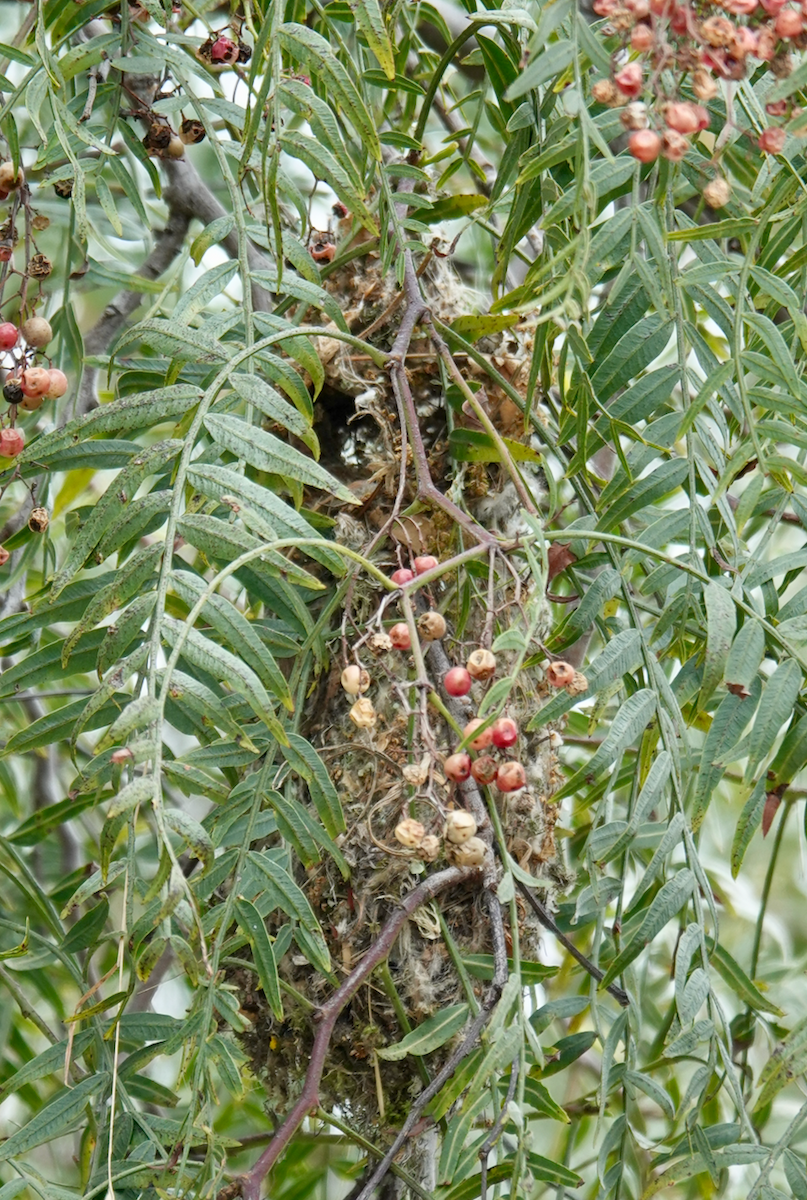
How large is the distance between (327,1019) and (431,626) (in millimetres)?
314

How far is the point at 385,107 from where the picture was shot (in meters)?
1.67

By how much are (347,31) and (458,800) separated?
3.38 feet

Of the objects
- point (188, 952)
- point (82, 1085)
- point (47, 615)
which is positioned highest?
point (47, 615)

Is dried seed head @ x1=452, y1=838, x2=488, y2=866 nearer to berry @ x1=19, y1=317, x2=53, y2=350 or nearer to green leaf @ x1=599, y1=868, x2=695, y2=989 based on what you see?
green leaf @ x1=599, y1=868, x2=695, y2=989

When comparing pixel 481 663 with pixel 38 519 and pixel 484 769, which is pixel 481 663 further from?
pixel 38 519

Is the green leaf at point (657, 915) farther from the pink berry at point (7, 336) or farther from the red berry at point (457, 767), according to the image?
the pink berry at point (7, 336)

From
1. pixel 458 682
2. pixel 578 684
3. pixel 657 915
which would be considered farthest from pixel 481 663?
pixel 657 915

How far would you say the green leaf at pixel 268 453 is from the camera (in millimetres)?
836

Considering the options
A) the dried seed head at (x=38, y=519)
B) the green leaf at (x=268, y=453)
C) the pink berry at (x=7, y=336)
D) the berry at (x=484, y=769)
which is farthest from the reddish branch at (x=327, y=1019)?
the pink berry at (x=7, y=336)

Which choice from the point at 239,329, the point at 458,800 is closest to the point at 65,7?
the point at 239,329

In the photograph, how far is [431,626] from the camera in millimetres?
962

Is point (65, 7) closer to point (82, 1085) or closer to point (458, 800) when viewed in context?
point (458, 800)

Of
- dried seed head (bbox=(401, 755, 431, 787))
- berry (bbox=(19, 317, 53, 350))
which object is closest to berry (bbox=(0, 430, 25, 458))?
berry (bbox=(19, 317, 53, 350))

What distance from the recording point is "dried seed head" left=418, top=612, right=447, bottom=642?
956 mm
